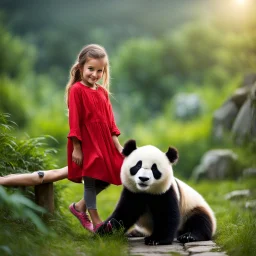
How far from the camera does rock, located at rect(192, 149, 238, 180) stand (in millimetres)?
8558

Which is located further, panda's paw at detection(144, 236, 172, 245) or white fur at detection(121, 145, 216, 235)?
panda's paw at detection(144, 236, 172, 245)

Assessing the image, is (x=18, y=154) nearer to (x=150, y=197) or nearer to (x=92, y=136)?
(x=92, y=136)

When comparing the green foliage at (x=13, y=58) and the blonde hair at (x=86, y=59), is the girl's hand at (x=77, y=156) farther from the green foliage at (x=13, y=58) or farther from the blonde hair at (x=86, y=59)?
the green foliage at (x=13, y=58)

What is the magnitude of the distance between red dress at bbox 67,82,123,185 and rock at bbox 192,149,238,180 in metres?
4.80

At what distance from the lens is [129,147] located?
12.5 feet

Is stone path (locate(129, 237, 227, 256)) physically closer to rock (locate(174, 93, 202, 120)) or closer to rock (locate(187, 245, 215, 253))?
rock (locate(187, 245, 215, 253))

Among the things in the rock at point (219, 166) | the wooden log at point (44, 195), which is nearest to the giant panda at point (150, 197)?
the wooden log at point (44, 195)

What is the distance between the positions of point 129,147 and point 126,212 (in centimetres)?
47

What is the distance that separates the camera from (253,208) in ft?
16.6

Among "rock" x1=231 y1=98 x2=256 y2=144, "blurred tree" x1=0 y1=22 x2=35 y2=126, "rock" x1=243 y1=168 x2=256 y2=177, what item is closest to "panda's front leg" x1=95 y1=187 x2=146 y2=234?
"rock" x1=243 y1=168 x2=256 y2=177

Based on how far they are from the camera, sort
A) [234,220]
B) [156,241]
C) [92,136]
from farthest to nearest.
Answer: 1. [234,220]
2. [92,136]
3. [156,241]

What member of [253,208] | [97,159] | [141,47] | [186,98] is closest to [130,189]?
[97,159]

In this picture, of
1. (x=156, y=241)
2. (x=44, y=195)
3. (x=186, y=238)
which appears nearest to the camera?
(x=156, y=241)

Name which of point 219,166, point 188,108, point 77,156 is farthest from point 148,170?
point 188,108
